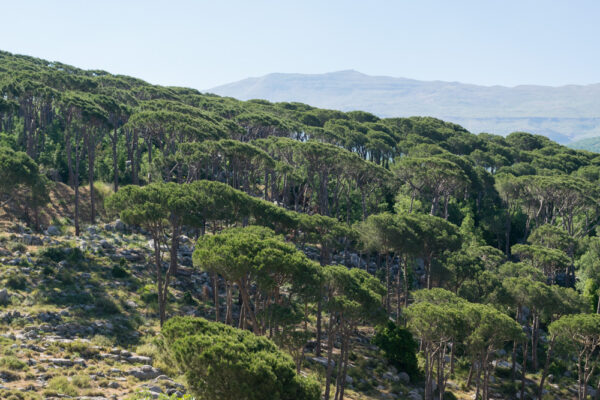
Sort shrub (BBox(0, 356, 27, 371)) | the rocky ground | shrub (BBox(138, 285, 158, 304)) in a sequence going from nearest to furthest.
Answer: shrub (BBox(0, 356, 27, 371)) → the rocky ground → shrub (BBox(138, 285, 158, 304))

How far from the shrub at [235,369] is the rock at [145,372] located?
7.71 m

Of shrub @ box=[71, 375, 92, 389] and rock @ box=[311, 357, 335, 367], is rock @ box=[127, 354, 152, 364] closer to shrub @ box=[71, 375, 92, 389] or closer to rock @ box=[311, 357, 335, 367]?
shrub @ box=[71, 375, 92, 389]

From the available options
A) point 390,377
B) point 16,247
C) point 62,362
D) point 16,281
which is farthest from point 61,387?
point 390,377

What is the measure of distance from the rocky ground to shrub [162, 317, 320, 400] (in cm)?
408

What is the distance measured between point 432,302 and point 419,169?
27340mm

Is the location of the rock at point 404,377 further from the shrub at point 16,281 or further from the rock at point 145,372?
the shrub at point 16,281

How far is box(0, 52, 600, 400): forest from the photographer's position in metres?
25.7

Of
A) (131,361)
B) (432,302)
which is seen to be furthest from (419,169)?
(131,361)

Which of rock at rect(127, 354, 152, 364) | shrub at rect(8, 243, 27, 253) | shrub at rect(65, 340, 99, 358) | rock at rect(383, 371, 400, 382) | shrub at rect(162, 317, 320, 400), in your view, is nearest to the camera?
shrub at rect(162, 317, 320, 400)

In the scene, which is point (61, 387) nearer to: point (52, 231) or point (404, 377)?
point (404, 377)

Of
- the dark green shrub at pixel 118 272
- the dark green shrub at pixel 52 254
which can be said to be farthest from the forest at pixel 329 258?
the dark green shrub at pixel 52 254

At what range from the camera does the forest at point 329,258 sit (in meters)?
25.7

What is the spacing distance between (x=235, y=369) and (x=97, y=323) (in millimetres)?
18027

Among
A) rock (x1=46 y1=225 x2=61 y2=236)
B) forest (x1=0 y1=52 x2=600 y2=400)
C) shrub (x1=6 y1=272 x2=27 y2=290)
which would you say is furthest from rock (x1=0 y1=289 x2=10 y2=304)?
Answer: rock (x1=46 y1=225 x2=61 y2=236)
